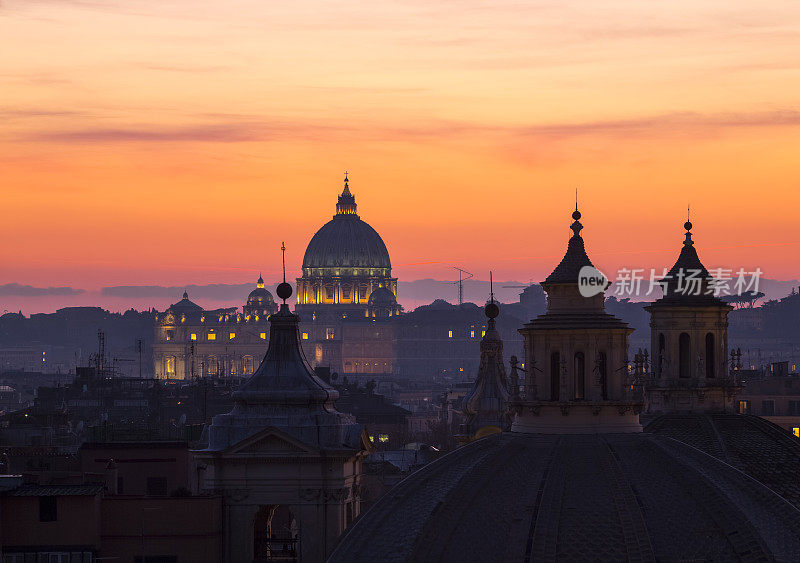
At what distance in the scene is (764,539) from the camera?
42.2m

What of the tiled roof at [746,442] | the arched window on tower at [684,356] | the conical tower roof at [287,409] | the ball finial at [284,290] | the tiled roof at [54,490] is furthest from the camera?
the ball finial at [284,290]

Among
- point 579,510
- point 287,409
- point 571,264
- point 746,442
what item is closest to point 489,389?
point 287,409

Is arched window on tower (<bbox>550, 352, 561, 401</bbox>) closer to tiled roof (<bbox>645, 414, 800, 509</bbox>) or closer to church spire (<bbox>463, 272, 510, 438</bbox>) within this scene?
tiled roof (<bbox>645, 414, 800, 509</bbox>)

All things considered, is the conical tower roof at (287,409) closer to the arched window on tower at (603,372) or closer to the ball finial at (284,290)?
the ball finial at (284,290)

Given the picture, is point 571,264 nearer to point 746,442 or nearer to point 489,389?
point 746,442

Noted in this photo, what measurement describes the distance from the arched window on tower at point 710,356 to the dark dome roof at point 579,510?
15.1 meters

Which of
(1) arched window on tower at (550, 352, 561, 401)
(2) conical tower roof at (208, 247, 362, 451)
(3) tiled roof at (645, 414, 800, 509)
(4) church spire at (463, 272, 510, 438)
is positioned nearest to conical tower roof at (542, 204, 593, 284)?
(1) arched window on tower at (550, 352, 561, 401)

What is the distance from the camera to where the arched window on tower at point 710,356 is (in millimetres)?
61875

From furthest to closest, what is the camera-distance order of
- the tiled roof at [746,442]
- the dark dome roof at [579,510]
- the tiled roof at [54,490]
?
the tiled roof at [54,490] → the tiled roof at [746,442] → the dark dome roof at [579,510]

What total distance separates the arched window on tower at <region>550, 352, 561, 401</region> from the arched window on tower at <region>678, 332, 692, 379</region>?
1553cm

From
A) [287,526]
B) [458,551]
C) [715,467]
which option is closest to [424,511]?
[458,551]

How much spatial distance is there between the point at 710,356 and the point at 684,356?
60 cm

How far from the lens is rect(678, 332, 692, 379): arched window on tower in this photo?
203 feet

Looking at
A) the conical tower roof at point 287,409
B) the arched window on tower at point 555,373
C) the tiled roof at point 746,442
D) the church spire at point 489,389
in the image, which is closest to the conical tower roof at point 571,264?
the arched window on tower at point 555,373
